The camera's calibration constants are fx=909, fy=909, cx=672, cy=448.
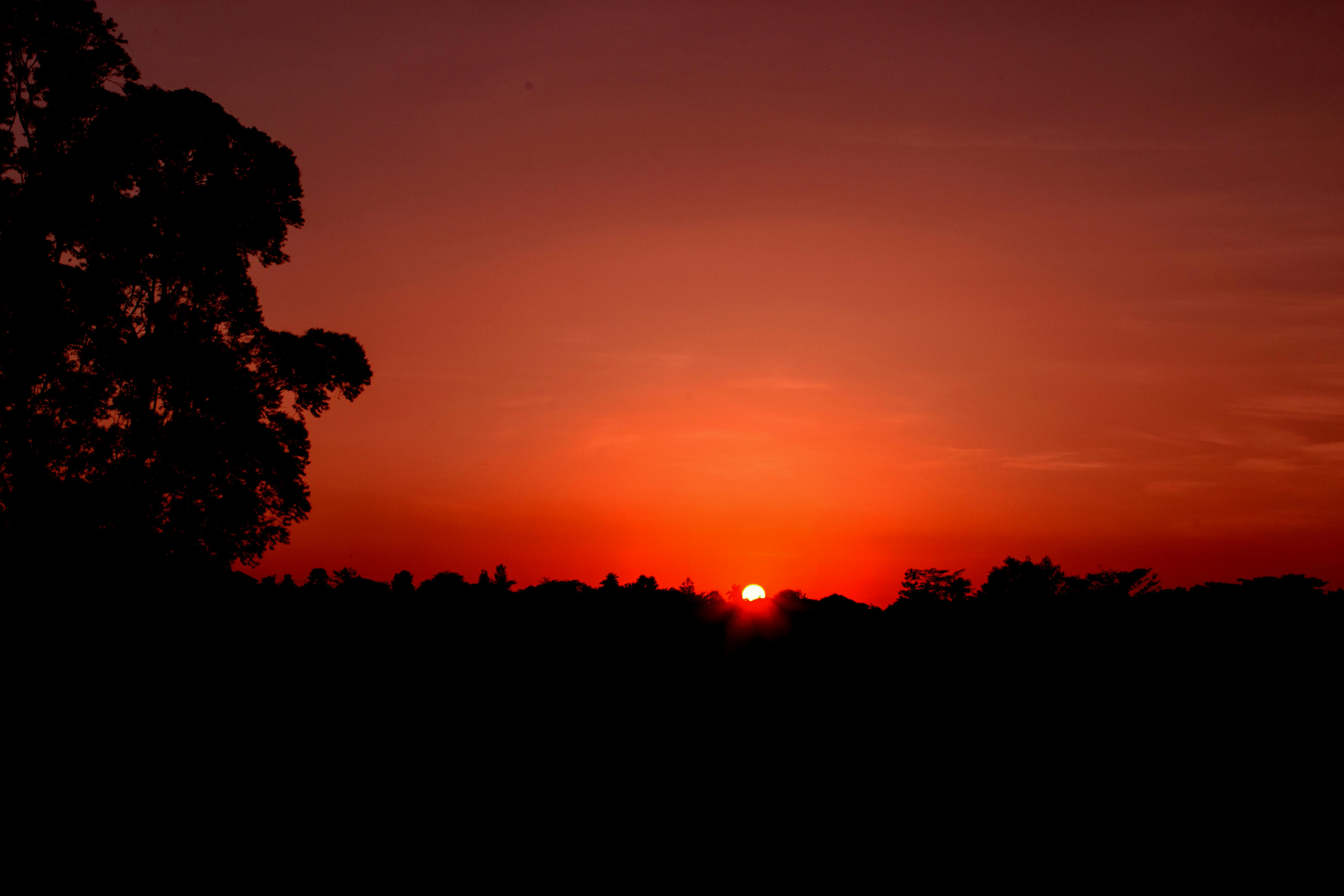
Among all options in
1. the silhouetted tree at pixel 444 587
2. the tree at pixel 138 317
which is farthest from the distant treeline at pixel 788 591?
the tree at pixel 138 317

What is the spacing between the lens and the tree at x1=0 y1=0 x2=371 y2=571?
17.8 meters

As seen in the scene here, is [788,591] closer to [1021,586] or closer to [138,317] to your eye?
[1021,586]

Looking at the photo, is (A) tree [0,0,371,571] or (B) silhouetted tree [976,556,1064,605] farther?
(A) tree [0,0,371,571]

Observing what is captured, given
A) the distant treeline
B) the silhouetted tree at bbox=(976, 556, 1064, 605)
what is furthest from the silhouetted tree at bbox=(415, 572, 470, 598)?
the silhouetted tree at bbox=(976, 556, 1064, 605)

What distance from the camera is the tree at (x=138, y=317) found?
17828 mm

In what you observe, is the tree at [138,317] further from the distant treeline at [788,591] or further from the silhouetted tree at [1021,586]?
the silhouetted tree at [1021,586]

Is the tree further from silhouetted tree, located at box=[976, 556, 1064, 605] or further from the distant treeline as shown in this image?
silhouetted tree, located at box=[976, 556, 1064, 605]

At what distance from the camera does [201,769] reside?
853 centimetres

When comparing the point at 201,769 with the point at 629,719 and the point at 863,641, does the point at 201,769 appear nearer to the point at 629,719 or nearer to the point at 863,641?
the point at 629,719

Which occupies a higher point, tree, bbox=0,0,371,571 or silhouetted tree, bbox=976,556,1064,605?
tree, bbox=0,0,371,571

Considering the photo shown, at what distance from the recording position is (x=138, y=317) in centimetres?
1916

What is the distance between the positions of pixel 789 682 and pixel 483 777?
340cm

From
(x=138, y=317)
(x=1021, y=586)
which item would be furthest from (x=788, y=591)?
(x=138, y=317)

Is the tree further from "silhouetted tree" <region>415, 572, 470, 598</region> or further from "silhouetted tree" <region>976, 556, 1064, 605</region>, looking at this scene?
"silhouetted tree" <region>976, 556, 1064, 605</region>
